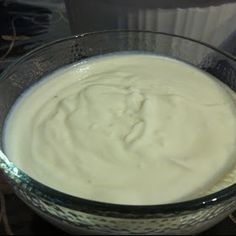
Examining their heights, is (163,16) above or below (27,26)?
above

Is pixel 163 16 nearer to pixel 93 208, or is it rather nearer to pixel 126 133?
pixel 126 133

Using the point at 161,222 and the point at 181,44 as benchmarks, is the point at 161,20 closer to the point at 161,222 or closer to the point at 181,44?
the point at 181,44

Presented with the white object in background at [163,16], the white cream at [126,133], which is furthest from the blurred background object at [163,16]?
the white cream at [126,133]

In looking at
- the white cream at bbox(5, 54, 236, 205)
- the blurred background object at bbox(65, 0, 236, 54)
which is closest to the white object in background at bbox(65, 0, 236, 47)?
the blurred background object at bbox(65, 0, 236, 54)

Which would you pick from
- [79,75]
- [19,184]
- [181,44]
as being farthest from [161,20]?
[19,184]

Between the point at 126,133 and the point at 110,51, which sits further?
the point at 110,51

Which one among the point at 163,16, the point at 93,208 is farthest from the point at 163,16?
the point at 93,208

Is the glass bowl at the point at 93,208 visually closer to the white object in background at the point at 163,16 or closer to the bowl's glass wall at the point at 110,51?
the bowl's glass wall at the point at 110,51

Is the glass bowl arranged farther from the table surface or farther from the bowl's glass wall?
the table surface
